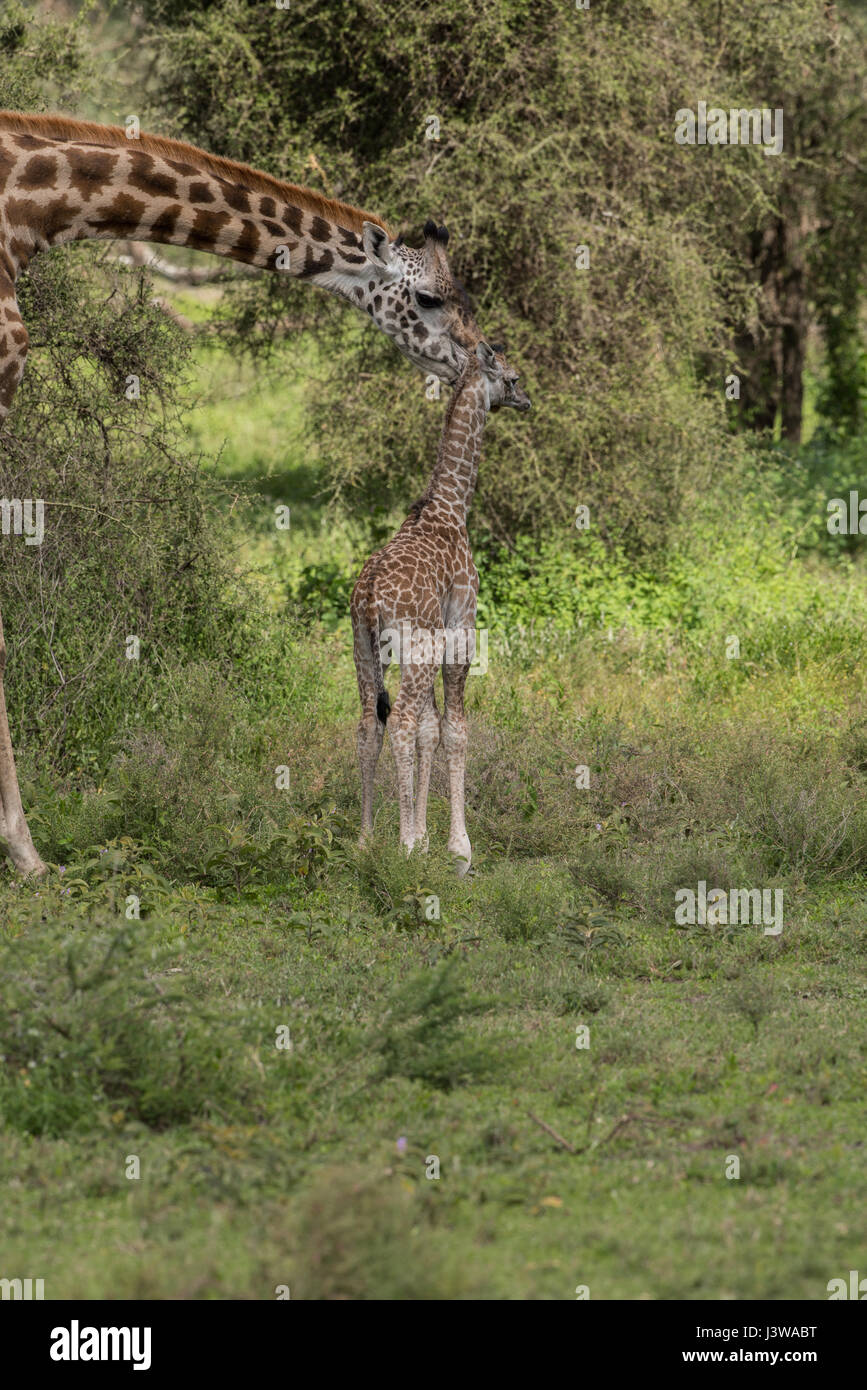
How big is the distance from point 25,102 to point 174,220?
379 cm

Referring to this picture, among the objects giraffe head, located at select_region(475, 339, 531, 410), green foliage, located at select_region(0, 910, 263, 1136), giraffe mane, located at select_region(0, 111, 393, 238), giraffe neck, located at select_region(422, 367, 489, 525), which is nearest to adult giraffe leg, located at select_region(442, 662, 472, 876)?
giraffe neck, located at select_region(422, 367, 489, 525)

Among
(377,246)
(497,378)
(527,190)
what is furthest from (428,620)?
(527,190)

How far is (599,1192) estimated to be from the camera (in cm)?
473

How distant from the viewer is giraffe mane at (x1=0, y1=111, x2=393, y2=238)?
7.84 metres

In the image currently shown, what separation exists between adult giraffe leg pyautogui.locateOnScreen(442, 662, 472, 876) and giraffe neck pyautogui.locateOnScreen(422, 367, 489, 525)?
894mm

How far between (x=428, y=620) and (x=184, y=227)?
7.69 feet

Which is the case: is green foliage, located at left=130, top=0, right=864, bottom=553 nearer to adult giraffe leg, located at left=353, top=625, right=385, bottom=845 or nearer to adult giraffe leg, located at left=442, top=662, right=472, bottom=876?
adult giraffe leg, located at left=442, top=662, right=472, bottom=876

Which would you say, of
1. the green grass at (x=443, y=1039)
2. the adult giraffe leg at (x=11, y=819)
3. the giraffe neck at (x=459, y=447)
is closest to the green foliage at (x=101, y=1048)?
the green grass at (x=443, y=1039)

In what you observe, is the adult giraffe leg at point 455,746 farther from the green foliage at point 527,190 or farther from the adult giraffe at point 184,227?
the green foliage at point 527,190

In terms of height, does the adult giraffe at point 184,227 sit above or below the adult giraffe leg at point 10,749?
above

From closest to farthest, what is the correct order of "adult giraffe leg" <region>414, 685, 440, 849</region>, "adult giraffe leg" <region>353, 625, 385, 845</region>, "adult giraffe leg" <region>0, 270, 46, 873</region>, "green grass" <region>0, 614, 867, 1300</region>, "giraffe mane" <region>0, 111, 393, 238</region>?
"green grass" <region>0, 614, 867, 1300</region> → "adult giraffe leg" <region>0, 270, 46, 873</region> → "giraffe mane" <region>0, 111, 393, 238</region> → "adult giraffe leg" <region>414, 685, 440, 849</region> → "adult giraffe leg" <region>353, 625, 385, 845</region>

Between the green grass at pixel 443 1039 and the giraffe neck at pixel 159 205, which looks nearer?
the green grass at pixel 443 1039

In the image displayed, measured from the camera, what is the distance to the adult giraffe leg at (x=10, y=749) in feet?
25.0
